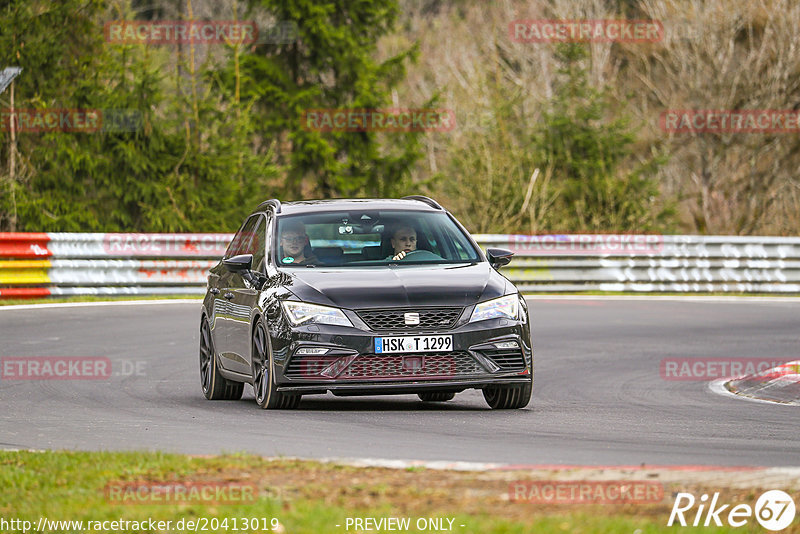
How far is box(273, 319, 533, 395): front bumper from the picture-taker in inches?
423

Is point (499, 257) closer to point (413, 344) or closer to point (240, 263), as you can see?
point (413, 344)

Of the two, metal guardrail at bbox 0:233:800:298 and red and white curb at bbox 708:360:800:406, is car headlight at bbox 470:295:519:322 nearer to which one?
red and white curb at bbox 708:360:800:406

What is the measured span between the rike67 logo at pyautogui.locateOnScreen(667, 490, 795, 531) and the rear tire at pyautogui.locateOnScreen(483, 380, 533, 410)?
472cm

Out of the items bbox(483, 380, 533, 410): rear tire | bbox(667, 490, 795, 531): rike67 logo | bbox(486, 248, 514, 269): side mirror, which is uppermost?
bbox(486, 248, 514, 269): side mirror

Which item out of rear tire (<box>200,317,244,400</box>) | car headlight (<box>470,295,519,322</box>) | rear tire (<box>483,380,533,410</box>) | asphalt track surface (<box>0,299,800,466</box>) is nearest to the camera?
asphalt track surface (<box>0,299,800,466</box>)

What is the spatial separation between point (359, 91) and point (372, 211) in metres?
25.8

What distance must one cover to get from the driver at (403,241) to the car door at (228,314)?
1.31 m

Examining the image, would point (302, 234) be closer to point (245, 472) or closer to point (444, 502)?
point (245, 472)

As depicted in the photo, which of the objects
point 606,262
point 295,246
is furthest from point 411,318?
point 606,262

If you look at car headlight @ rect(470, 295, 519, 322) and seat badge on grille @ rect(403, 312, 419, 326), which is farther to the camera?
car headlight @ rect(470, 295, 519, 322)

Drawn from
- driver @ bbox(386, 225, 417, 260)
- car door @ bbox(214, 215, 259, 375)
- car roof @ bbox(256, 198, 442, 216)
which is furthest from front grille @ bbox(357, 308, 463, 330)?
car roof @ bbox(256, 198, 442, 216)

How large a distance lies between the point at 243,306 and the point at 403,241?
138 centimetres

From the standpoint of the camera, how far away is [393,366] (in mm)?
10758

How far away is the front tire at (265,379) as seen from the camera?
11.2 meters
